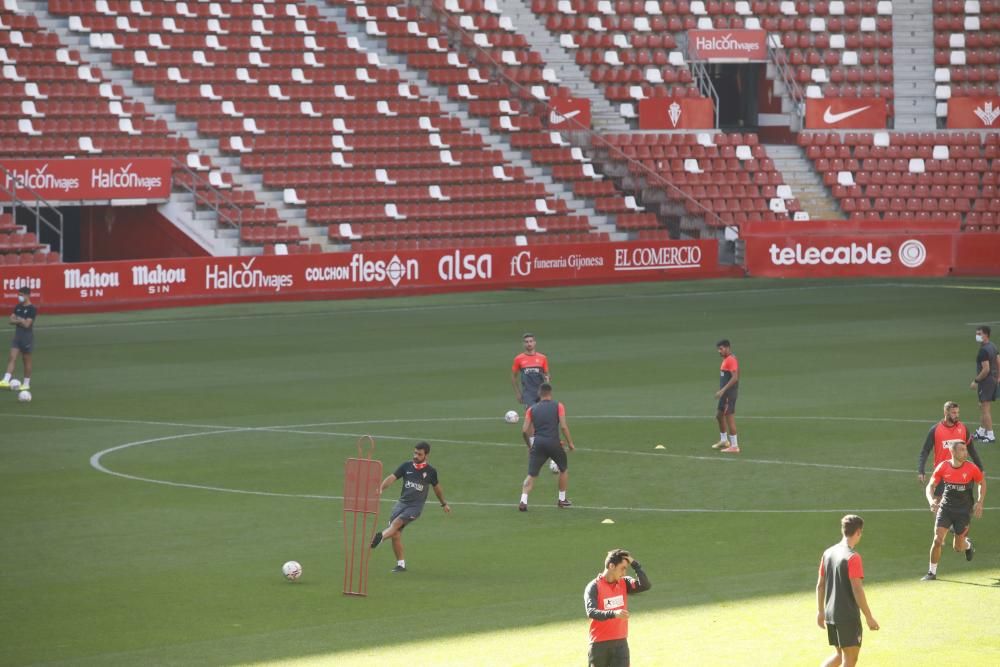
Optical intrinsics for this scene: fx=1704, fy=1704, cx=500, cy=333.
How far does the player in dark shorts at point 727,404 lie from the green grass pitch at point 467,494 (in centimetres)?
38

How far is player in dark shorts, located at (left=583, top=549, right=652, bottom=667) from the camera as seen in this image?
1328cm

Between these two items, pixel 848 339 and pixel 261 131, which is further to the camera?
pixel 261 131

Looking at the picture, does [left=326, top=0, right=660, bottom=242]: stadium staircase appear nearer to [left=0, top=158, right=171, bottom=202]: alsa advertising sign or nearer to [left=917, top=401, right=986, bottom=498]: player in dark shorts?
[left=0, top=158, right=171, bottom=202]: alsa advertising sign

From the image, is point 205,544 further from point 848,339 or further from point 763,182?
point 763,182

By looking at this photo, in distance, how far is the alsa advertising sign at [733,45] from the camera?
64.0m

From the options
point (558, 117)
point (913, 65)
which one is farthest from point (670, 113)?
point (913, 65)

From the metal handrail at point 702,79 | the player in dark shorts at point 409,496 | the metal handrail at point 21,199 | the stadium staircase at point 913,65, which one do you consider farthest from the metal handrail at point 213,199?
the player in dark shorts at point 409,496

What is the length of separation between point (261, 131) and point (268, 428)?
27331 mm

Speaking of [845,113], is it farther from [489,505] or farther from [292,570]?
[292,570]

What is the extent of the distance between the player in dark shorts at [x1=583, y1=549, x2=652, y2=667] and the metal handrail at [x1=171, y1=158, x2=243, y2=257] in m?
38.2

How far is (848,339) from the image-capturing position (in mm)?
40562

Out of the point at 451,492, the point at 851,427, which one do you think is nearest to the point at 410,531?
Result: the point at 451,492

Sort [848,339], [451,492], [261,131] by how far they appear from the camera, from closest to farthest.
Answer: [451,492]
[848,339]
[261,131]

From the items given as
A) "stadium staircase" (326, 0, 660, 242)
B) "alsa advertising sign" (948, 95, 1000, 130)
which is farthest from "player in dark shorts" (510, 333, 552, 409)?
"alsa advertising sign" (948, 95, 1000, 130)
